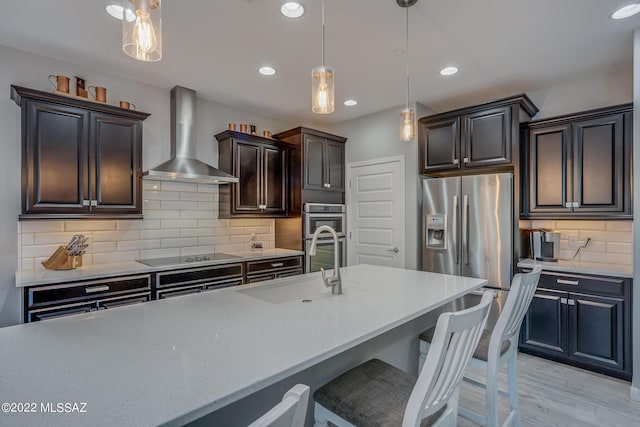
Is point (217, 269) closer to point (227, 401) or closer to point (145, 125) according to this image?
point (145, 125)

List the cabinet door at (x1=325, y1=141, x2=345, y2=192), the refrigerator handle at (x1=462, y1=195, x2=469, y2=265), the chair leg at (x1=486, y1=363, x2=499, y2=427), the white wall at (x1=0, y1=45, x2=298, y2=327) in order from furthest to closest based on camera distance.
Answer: the cabinet door at (x1=325, y1=141, x2=345, y2=192), the refrigerator handle at (x1=462, y1=195, x2=469, y2=265), the white wall at (x1=0, y1=45, x2=298, y2=327), the chair leg at (x1=486, y1=363, x2=499, y2=427)

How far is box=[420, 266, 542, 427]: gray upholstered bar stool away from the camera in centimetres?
160

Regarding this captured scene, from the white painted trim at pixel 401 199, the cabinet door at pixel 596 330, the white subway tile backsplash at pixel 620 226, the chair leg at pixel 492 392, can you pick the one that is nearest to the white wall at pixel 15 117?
the white painted trim at pixel 401 199

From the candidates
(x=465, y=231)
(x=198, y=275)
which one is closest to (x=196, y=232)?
(x=198, y=275)

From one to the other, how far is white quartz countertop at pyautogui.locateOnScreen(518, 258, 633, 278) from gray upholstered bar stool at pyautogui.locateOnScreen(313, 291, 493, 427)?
7.33 ft

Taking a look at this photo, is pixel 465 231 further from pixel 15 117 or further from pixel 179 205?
pixel 15 117

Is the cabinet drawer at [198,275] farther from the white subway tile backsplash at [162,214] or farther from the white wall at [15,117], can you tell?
the white wall at [15,117]

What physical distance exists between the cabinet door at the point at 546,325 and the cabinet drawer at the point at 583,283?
7 centimetres

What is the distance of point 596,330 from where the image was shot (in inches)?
110

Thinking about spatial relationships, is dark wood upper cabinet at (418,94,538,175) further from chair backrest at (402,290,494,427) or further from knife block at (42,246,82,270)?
knife block at (42,246,82,270)

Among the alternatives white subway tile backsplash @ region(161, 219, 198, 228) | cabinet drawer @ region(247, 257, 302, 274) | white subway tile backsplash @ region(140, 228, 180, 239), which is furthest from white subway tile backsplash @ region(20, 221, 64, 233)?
cabinet drawer @ region(247, 257, 302, 274)

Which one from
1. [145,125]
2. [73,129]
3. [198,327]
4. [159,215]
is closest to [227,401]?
[198,327]

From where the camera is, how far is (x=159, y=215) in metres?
3.55

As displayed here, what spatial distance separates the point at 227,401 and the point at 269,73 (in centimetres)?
303
